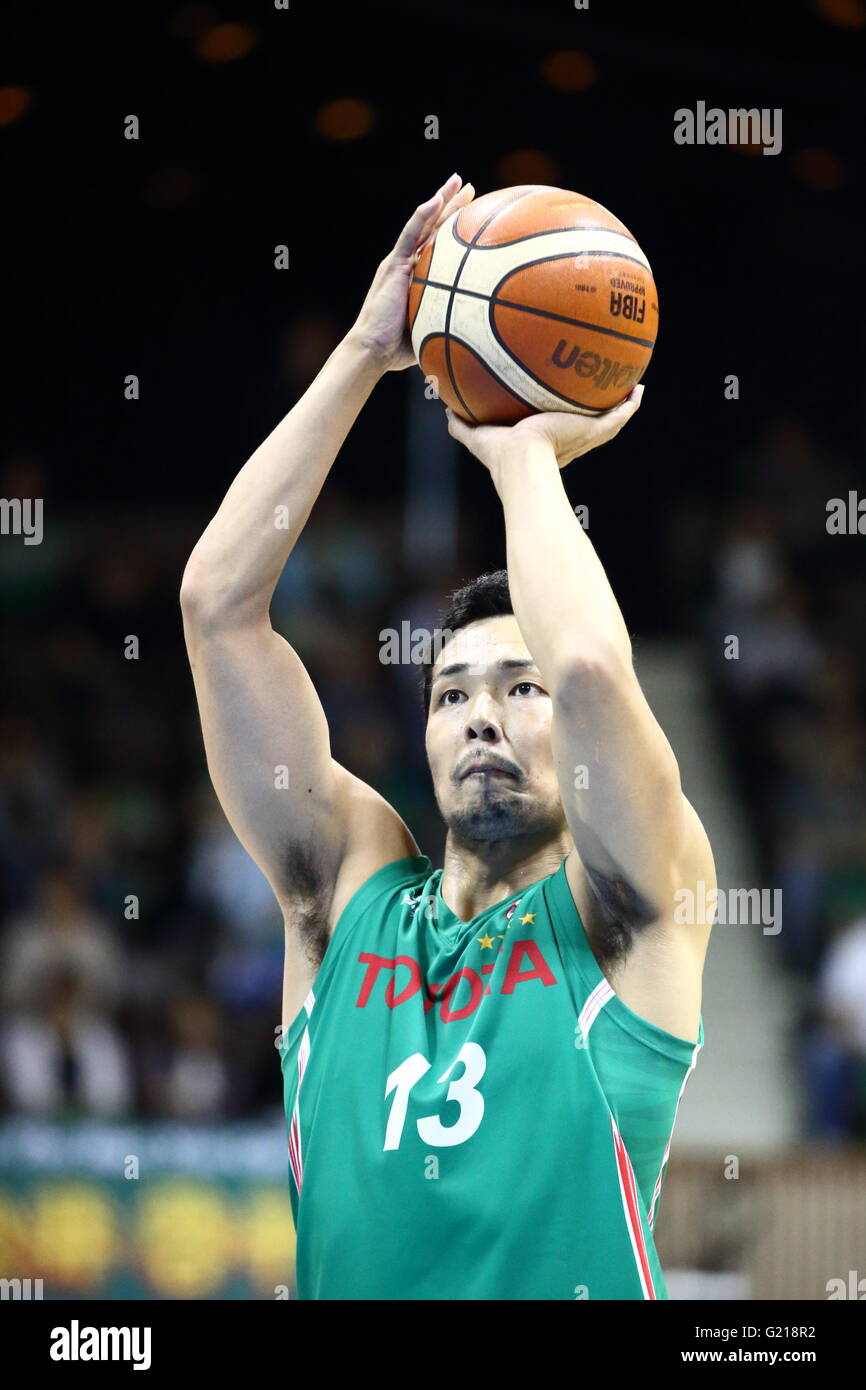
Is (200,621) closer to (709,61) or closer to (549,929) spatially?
(549,929)

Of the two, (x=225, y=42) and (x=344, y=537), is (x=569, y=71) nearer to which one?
(x=225, y=42)

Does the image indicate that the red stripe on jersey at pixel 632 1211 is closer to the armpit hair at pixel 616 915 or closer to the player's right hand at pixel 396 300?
the armpit hair at pixel 616 915

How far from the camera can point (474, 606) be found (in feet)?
12.2

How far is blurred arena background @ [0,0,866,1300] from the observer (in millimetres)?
7879

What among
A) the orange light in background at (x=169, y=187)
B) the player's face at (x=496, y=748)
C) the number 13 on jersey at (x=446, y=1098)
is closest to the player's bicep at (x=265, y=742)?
the player's face at (x=496, y=748)

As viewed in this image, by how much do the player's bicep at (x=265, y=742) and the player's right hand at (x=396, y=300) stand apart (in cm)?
68

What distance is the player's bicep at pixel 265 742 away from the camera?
11.1 feet

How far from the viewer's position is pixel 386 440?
12.7 metres

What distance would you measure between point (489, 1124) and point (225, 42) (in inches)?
387

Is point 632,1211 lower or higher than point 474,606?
lower

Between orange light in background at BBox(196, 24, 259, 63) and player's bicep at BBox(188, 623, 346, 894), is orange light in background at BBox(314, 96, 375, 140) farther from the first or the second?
player's bicep at BBox(188, 623, 346, 894)

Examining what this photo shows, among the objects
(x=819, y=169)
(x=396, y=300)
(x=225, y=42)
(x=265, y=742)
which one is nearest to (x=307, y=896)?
(x=265, y=742)

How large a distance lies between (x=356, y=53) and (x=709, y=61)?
2.50 m

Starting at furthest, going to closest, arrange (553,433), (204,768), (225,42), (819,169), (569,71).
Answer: (819,169) → (569,71) → (225,42) → (204,768) → (553,433)
